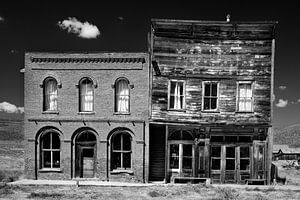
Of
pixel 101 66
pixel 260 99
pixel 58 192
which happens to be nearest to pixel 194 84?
pixel 260 99

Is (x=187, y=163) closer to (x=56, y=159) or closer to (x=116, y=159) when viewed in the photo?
(x=116, y=159)

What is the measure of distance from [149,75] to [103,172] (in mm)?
6626

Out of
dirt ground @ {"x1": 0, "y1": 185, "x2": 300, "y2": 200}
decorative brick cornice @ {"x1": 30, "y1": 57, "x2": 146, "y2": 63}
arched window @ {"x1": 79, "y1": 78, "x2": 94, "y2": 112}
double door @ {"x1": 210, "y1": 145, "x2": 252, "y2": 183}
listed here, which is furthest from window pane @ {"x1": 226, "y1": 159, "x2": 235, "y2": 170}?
arched window @ {"x1": 79, "y1": 78, "x2": 94, "y2": 112}

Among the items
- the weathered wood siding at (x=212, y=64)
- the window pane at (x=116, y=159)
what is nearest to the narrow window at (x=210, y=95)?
the weathered wood siding at (x=212, y=64)

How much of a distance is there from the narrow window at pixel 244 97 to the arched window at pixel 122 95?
6935 mm

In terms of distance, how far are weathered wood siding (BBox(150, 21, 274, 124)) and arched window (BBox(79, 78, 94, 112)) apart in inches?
156

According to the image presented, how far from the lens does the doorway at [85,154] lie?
17.6 metres

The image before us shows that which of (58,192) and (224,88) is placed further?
(224,88)

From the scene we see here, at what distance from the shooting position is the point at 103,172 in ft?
56.6

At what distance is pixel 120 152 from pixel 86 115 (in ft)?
10.3

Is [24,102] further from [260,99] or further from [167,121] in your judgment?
[260,99]

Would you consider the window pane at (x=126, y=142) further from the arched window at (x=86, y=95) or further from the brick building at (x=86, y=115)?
the arched window at (x=86, y=95)

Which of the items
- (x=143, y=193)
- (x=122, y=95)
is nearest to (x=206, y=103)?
(x=122, y=95)

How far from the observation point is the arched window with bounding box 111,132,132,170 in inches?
691
